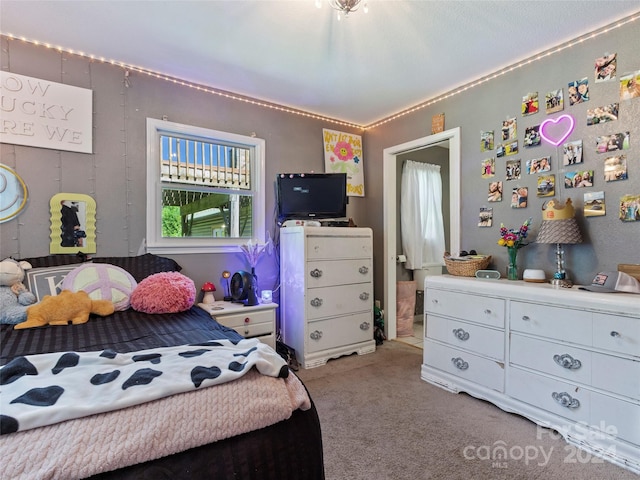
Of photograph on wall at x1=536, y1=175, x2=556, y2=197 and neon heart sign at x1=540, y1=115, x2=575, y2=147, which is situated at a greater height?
neon heart sign at x1=540, y1=115, x2=575, y2=147

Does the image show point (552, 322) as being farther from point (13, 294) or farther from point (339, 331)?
point (13, 294)

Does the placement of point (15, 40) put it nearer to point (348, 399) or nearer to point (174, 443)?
point (174, 443)

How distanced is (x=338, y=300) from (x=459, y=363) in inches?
43.0

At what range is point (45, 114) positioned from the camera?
2.21m

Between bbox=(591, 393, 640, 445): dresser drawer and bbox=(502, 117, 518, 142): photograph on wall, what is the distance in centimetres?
180

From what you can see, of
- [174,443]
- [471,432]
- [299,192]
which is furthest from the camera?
[299,192]

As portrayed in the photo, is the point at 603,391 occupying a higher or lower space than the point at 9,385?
lower

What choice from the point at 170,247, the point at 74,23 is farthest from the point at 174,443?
the point at 74,23

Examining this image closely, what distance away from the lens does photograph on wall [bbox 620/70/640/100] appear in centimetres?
189

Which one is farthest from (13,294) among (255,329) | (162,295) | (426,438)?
(426,438)

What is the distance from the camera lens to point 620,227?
Answer: 194cm

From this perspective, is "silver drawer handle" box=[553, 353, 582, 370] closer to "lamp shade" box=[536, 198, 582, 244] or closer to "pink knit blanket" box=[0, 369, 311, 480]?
"lamp shade" box=[536, 198, 582, 244]

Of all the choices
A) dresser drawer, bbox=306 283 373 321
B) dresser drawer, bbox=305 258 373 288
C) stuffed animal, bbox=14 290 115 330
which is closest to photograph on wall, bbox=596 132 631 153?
dresser drawer, bbox=305 258 373 288

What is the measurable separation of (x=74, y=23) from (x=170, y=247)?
62.7 inches
